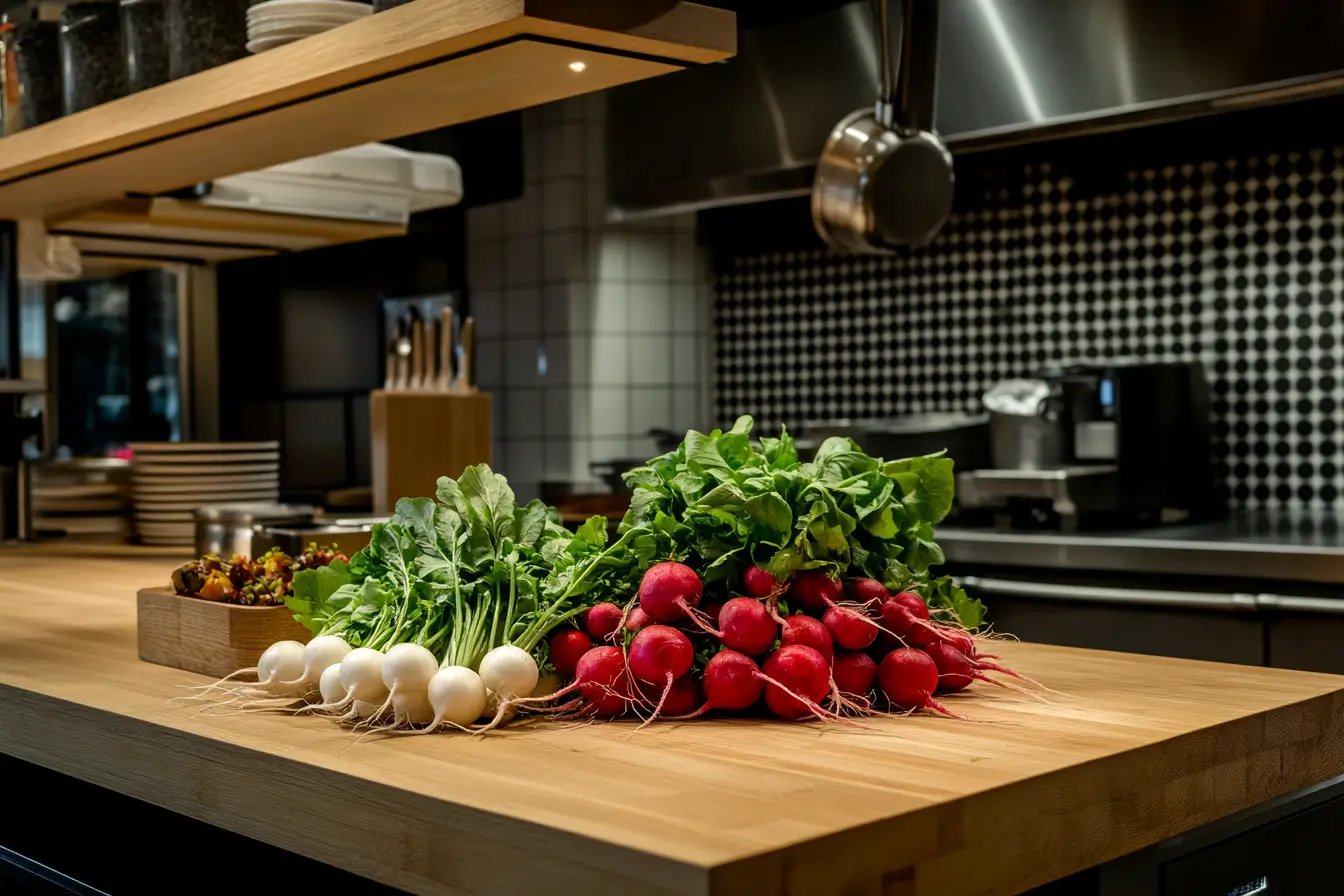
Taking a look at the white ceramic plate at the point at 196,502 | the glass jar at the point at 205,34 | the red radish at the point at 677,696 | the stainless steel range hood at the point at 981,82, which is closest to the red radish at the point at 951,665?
the red radish at the point at 677,696

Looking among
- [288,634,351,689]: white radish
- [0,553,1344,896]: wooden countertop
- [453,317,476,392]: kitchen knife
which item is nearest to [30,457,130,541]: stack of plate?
[453,317,476,392]: kitchen knife

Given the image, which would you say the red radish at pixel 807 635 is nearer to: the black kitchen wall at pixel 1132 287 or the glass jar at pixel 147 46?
the glass jar at pixel 147 46

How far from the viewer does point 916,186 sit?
290cm

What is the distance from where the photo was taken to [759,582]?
4.48ft

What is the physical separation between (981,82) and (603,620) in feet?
8.35

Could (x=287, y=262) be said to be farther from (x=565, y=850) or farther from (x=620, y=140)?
(x=565, y=850)

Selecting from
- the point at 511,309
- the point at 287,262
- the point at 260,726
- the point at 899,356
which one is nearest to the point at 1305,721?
the point at 260,726

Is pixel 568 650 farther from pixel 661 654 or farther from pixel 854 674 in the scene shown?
pixel 854 674

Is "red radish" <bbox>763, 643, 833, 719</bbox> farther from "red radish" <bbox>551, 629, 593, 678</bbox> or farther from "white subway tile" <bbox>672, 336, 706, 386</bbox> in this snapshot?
"white subway tile" <bbox>672, 336, 706, 386</bbox>

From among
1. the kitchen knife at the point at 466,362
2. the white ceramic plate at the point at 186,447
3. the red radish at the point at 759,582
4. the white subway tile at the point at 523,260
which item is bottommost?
the red radish at the point at 759,582

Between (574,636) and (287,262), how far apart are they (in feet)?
14.4

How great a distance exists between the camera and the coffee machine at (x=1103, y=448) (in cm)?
338

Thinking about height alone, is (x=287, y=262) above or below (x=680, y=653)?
above

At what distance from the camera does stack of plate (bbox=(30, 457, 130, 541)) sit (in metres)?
3.71
